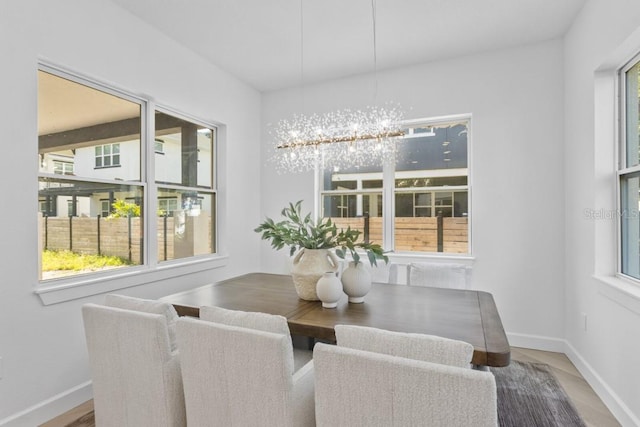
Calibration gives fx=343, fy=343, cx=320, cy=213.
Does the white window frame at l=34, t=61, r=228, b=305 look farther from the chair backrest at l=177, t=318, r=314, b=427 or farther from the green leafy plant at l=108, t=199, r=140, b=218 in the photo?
the chair backrest at l=177, t=318, r=314, b=427

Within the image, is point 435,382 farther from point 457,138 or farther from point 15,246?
point 457,138

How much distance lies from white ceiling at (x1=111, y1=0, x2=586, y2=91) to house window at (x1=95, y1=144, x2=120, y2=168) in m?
1.10

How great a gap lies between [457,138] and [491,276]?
1485mm

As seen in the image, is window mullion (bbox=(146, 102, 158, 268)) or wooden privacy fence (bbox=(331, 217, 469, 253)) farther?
wooden privacy fence (bbox=(331, 217, 469, 253))

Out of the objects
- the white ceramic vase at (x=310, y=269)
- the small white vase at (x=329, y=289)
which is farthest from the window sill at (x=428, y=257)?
the small white vase at (x=329, y=289)

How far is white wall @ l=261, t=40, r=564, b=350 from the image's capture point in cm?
322

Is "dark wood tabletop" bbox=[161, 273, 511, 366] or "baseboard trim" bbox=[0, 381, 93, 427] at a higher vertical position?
"dark wood tabletop" bbox=[161, 273, 511, 366]

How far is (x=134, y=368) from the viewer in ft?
5.04

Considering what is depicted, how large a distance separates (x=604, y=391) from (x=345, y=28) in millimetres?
3403

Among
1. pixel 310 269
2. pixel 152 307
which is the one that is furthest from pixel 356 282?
pixel 152 307

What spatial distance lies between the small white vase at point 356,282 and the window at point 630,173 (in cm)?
178

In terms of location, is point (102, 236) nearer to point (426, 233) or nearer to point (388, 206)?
point (388, 206)

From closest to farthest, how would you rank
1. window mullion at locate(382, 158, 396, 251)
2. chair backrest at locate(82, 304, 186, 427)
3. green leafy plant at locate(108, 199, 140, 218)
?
chair backrest at locate(82, 304, 186, 427), green leafy plant at locate(108, 199, 140, 218), window mullion at locate(382, 158, 396, 251)

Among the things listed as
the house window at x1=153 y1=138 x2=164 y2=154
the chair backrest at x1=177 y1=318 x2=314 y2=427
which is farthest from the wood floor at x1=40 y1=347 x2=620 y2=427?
the house window at x1=153 y1=138 x2=164 y2=154
